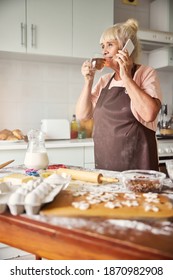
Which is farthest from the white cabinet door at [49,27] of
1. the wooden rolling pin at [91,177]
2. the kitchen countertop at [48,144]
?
the wooden rolling pin at [91,177]

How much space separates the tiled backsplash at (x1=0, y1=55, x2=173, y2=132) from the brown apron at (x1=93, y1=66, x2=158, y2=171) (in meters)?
1.17

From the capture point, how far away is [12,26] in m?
2.37

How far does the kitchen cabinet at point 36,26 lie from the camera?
7.76 ft

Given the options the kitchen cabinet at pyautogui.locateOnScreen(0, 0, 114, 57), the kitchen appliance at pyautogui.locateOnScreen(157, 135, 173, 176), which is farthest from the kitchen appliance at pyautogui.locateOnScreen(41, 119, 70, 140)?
the kitchen appliance at pyautogui.locateOnScreen(157, 135, 173, 176)

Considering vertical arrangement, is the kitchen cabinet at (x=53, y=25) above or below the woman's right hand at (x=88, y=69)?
above

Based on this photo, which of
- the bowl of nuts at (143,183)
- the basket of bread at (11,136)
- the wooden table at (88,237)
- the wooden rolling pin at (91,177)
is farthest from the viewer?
the basket of bread at (11,136)

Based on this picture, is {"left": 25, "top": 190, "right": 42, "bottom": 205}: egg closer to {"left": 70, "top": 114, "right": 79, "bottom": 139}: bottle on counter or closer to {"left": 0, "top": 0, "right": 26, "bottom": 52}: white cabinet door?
{"left": 0, "top": 0, "right": 26, "bottom": 52}: white cabinet door

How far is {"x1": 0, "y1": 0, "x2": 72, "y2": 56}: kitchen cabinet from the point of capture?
2365mm

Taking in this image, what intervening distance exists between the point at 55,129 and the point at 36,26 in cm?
78

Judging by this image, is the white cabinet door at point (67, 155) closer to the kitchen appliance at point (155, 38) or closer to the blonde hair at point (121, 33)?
the blonde hair at point (121, 33)

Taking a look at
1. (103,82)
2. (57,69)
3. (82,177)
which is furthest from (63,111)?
(82,177)

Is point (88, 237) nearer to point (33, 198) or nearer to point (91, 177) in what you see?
point (33, 198)

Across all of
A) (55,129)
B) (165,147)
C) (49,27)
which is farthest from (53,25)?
(165,147)

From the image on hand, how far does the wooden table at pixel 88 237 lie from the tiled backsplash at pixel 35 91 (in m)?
1.96
